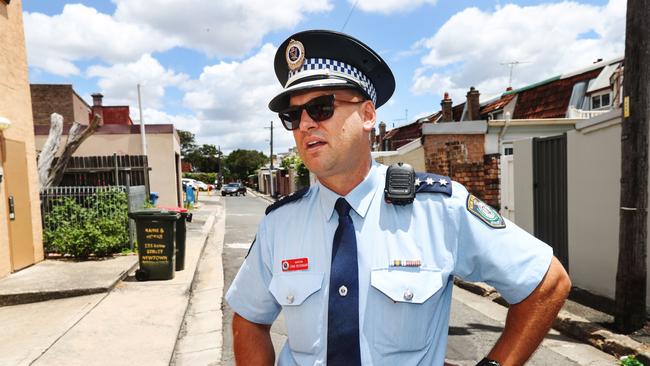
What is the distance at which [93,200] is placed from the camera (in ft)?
31.6

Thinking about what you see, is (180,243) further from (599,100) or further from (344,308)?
(599,100)

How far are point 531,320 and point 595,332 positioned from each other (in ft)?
12.5

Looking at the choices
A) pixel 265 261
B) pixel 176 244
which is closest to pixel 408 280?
pixel 265 261

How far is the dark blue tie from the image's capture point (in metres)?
1.39

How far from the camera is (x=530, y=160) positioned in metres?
7.02

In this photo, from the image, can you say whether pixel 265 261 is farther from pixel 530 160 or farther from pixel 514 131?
pixel 514 131

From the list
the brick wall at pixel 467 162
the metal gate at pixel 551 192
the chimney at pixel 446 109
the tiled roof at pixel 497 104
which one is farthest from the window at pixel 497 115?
the metal gate at pixel 551 192

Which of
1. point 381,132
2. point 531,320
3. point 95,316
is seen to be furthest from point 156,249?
point 381,132

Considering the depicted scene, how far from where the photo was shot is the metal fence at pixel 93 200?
937cm

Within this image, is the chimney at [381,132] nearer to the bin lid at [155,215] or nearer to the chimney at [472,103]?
the chimney at [472,103]

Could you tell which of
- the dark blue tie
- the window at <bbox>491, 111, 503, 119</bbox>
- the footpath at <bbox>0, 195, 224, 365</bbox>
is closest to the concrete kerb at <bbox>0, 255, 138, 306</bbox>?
the footpath at <bbox>0, 195, 224, 365</bbox>

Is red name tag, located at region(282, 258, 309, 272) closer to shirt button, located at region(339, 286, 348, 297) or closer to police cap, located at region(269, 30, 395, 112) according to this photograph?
shirt button, located at region(339, 286, 348, 297)

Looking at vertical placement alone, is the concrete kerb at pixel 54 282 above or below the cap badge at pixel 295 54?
below

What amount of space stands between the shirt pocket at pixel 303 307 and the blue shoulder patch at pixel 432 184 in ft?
1.52
